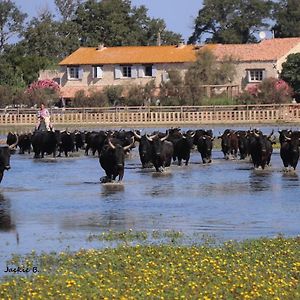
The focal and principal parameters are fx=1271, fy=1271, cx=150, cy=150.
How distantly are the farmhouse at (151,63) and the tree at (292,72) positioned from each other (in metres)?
2.49

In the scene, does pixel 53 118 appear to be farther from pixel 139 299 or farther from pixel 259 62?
pixel 139 299

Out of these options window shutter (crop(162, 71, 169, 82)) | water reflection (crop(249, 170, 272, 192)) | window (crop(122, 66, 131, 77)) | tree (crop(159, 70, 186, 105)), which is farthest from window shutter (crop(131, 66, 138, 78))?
water reflection (crop(249, 170, 272, 192))

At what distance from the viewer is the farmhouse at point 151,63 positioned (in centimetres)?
9744

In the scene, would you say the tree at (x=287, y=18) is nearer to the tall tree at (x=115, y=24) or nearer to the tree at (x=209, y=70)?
the tall tree at (x=115, y=24)

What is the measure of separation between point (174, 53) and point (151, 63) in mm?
2048

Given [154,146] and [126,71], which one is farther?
[126,71]

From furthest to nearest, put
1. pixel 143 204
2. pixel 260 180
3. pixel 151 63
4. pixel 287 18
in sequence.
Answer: pixel 287 18 → pixel 151 63 → pixel 260 180 → pixel 143 204

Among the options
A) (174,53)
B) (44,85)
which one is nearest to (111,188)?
(44,85)

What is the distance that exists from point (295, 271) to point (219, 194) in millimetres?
12643

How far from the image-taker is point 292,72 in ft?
301

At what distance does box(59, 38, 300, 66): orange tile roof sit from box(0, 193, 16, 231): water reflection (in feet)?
229

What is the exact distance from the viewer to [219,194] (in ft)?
97.0

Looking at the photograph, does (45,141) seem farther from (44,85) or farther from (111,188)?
(44,85)

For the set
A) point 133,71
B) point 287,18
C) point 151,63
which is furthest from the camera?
point 287,18
